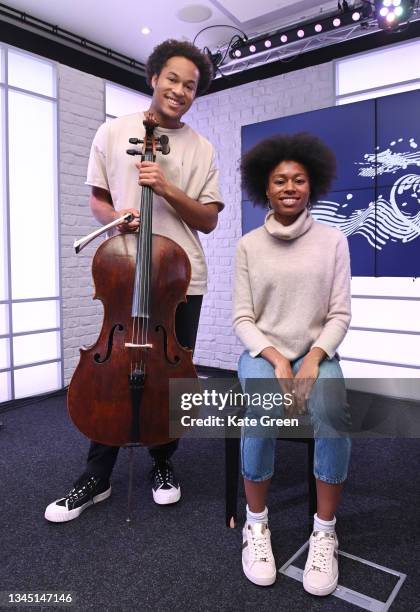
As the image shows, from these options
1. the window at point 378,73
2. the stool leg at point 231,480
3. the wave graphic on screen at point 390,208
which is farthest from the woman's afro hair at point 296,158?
the window at point 378,73

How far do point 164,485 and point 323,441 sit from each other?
A: 29.5 inches

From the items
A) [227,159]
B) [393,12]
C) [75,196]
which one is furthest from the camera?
[227,159]

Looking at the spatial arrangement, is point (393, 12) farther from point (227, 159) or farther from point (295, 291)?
point (295, 291)

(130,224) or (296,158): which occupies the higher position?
(296,158)

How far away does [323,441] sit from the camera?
1.37 metres

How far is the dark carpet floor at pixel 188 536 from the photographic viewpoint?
1317 millimetres

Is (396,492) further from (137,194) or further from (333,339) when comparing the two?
(137,194)

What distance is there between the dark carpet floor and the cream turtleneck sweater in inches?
25.7

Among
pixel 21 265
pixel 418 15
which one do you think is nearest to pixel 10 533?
pixel 21 265

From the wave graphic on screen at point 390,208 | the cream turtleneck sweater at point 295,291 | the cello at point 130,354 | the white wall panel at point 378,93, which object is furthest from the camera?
the white wall panel at point 378,93

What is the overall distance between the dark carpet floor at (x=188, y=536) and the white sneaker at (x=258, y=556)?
0.03m

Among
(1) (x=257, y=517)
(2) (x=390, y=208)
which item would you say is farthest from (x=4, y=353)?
(2) (x=390, y=208)

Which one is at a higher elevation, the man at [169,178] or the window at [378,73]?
the window at [378,73]

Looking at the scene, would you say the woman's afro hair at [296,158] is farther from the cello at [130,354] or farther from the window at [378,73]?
the window at [378,73]
